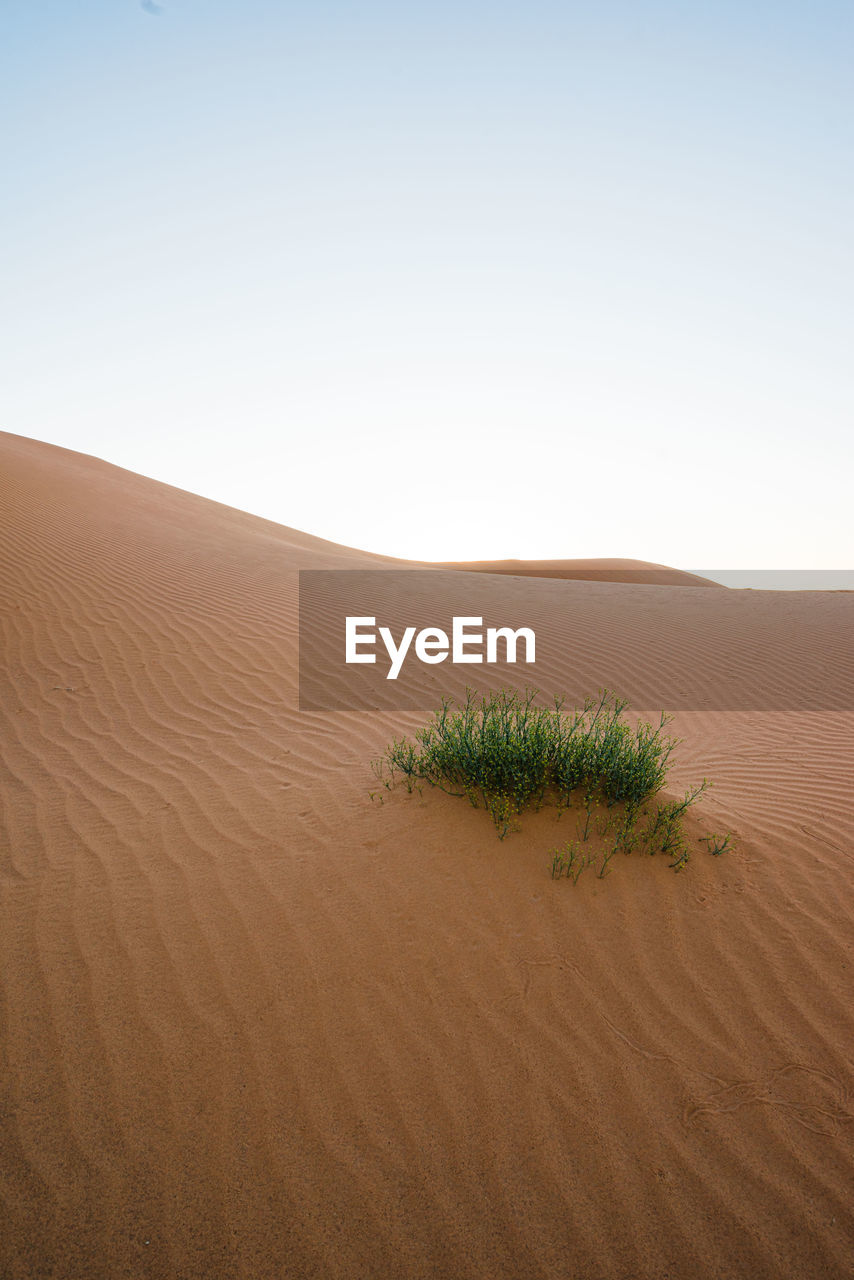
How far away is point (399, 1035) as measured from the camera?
2891 millimetres

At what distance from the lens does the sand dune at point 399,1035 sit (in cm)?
228

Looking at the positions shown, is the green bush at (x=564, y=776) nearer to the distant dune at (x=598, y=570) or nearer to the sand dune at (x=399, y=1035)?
the sand dune at (x=399, y=1035)

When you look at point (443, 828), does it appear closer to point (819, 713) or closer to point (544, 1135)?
point (544, 1135)

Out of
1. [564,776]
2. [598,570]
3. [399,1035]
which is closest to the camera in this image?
[399,1035]

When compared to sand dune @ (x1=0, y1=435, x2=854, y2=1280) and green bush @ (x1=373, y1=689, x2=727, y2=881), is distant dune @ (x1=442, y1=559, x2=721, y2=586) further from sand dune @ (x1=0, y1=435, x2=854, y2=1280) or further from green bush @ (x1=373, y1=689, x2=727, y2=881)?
sand dune @ (x1=0, y1=435, x2=854, y2=1280)

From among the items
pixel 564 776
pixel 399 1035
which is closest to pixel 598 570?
pixel 564 776

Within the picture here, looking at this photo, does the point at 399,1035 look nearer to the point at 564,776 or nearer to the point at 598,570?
the point at 564,776

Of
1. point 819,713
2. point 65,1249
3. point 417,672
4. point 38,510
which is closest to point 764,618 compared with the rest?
point 819,713

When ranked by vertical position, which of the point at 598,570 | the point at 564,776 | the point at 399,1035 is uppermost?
the point at 598,570

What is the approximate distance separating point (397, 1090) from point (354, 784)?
2381 millimetres

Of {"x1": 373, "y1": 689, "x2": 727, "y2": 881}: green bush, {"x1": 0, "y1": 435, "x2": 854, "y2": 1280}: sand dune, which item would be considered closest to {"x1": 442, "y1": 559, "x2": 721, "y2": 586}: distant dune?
{"x1": 373, "y1": 689, "x2": 727, "y2": 881}: green bush

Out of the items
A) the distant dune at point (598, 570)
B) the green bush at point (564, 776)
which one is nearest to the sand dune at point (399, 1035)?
the green bush at point (564, 776)

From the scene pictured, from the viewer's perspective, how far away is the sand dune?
7.49 feet

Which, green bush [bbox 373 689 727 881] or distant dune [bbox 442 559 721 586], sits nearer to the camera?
green bush [bbox 373 689 727 881]
